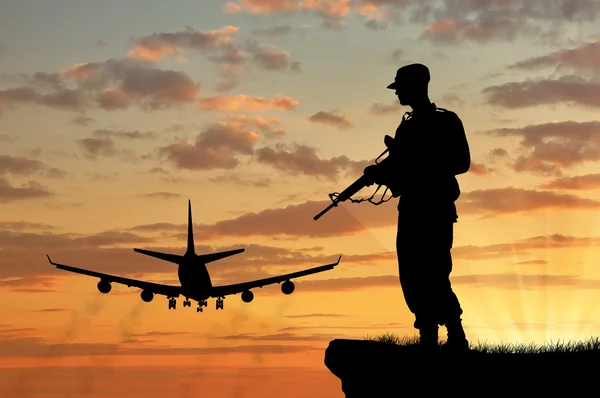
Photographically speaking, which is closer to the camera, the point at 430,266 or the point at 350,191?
the point at 430,266

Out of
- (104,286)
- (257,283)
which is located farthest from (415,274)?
(257,283)

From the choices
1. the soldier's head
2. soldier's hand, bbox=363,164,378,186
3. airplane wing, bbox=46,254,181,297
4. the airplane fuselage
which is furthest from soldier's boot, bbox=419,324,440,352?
the airplane fuselage

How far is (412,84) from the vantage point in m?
12.5

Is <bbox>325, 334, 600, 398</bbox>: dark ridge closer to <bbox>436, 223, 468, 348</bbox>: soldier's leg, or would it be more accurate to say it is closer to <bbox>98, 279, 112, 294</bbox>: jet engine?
<bbox>436, 223, 468, 348</bbox>: soldier's leg

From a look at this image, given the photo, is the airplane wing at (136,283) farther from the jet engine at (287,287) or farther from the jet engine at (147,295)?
the jet engine at (287,287)

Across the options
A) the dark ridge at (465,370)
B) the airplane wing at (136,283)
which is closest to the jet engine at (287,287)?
the airplane wing at (136,283)

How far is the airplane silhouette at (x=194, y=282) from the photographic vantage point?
183 feet

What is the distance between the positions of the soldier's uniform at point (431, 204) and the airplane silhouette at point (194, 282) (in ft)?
141

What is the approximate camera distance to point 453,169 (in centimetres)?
1229

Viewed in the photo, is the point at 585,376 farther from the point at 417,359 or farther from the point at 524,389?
the point at 417,359

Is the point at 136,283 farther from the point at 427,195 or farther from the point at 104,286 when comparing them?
the point at 427,195

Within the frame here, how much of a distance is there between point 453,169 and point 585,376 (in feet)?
10.4

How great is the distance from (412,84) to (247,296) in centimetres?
5079

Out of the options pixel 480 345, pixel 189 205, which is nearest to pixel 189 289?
pixel 189 205
